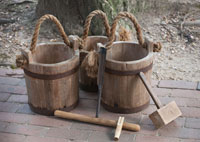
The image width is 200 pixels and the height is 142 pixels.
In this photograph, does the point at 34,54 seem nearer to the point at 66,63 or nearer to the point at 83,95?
the point at 66,63

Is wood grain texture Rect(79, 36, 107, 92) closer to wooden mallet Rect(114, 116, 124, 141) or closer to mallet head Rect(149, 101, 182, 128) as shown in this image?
wooden mallet Rect(114, 116, 124, 141)

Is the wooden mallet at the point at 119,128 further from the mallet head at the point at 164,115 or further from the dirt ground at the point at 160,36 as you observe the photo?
the dirt ground at the point at 160,36

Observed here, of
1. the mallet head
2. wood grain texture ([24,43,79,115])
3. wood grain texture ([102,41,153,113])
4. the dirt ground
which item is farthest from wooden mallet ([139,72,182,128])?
the dirt ground

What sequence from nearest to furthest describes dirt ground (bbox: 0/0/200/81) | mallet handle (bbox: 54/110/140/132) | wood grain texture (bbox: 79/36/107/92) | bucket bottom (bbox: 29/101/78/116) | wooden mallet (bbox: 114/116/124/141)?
wooden mallet (bbox: 114/116/124/141) → mallet handle (bbox: 54/110/140/132) → bucket bottom (bbox: 29/101/78/116) → wood grain texture (bbox: 79/36/107/92) → dirt ground (bbox: 0/0/200/81)

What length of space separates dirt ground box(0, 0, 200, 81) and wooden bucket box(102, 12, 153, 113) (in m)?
0.81

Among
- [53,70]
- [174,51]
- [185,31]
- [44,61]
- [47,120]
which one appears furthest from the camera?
[185,31]

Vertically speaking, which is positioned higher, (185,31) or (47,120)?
(185,31)

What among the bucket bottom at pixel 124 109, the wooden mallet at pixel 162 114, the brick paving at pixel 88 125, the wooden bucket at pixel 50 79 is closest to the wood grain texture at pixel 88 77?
the brick paving at pixel 88 125

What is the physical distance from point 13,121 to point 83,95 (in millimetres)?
754

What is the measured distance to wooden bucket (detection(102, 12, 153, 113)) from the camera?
2.54m

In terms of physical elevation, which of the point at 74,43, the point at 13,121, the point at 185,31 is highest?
the point at 74,43

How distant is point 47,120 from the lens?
2.70 m

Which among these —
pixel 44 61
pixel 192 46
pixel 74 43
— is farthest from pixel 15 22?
pixel 192 46

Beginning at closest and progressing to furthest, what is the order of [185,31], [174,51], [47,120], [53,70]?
[53,70]
[47,120]
[174,51]
[185,31]
